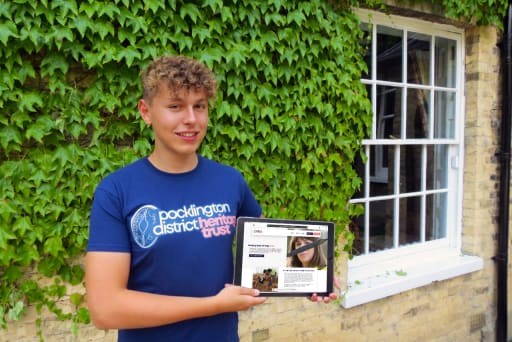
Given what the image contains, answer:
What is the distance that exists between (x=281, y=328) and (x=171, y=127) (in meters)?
2.24

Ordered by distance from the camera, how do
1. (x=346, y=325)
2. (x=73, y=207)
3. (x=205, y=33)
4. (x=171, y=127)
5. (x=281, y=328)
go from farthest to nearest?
(x=346, y=325) < (x=281, y=328) < (x=205, y=33) < (x=73, y=207) < (x=171, y=127)

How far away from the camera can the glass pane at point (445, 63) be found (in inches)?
166

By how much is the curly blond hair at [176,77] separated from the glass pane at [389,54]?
8.68ft

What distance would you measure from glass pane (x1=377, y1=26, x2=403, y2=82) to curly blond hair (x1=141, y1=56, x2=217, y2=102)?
265 cm

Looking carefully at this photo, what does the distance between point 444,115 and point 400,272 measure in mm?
1695

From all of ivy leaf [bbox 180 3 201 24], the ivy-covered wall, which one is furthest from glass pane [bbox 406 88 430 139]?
ivy leaf [bbox 180 3 201 24]

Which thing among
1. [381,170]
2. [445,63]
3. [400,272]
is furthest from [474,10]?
[400,272]

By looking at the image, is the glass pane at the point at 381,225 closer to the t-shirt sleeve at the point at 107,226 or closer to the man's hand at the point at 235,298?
the man's hand at the point at 235,298

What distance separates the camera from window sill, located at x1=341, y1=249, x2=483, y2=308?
350cm

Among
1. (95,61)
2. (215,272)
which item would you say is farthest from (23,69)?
(215,272)

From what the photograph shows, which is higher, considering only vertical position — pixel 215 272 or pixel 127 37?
pixel 127 37

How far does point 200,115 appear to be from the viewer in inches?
57.8

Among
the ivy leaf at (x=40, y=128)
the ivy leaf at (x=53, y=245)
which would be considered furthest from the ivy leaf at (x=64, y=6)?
the ivy leaf at (x=53, y=245)

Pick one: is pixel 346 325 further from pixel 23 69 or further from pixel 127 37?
pixel 23 69
